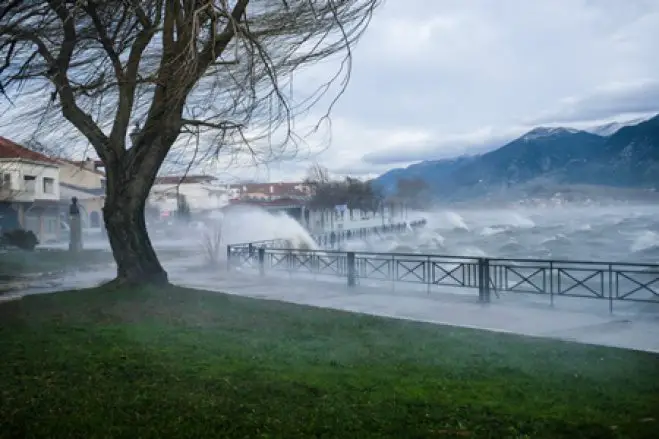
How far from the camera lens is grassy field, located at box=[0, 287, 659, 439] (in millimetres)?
4242

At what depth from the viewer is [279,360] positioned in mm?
6488

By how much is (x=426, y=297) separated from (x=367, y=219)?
37966 millimetres

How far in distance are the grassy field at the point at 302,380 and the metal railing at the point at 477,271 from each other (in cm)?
455

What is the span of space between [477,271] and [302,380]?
28.1 ft

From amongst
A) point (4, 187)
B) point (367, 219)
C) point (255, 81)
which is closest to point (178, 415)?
point (255, 81)

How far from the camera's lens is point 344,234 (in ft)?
123

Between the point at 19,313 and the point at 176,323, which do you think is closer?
the point at 176,323

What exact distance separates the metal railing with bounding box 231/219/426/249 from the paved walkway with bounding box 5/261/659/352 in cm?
495

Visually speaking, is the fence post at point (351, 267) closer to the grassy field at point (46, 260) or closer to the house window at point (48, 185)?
the grassy field at point (46, 260)

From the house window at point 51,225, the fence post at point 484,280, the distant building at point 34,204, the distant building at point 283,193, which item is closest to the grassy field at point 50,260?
the distant building at point 34,204

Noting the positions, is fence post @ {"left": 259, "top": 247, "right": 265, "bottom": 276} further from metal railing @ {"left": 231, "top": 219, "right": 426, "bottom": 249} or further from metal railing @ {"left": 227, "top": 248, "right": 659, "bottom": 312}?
metal railing @ {"left": 231, "top": 219, "right": 426, "bottom": 249}

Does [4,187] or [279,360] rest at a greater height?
[4,187]

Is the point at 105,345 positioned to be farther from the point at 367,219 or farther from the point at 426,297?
the point at 367,219

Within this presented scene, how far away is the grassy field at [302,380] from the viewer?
4242 mm
